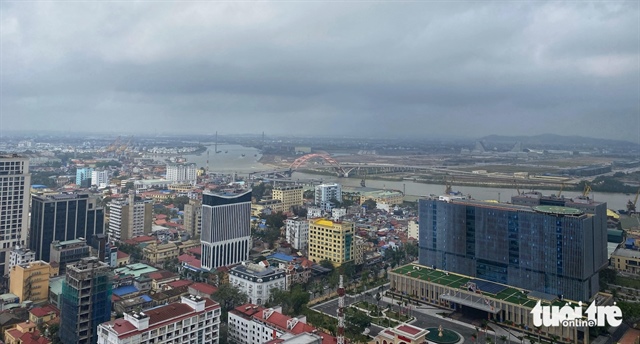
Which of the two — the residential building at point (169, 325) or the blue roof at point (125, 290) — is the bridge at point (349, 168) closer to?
the blue roof at point (125, 290)

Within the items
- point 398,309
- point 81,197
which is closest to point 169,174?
point 81,197

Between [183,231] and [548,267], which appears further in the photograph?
[183,231]

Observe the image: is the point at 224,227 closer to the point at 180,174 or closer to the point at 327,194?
the point at 327,194

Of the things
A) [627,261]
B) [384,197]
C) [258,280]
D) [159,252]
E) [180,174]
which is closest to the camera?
[258,280]

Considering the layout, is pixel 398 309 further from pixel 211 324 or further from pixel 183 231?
pixel 183 231

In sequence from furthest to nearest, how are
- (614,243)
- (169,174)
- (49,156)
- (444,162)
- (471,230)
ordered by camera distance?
(444,162) → (49,156) → (169,174) → (614,243) → (471,230)

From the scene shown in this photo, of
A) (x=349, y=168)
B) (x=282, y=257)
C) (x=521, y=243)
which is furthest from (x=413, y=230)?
(x=349, y=168)
